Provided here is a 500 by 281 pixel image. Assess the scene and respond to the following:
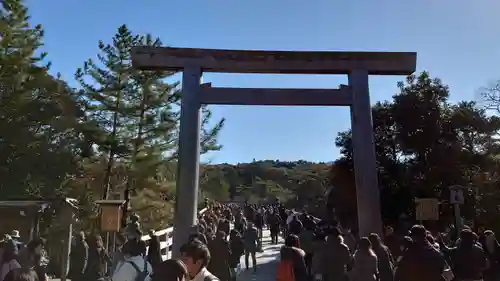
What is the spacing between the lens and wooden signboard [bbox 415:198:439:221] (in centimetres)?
988

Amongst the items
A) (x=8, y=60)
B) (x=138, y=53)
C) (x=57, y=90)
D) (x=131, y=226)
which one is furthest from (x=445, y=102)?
(x=8, y=60)

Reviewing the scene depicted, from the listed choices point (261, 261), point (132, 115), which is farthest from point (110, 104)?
point (261, 261)

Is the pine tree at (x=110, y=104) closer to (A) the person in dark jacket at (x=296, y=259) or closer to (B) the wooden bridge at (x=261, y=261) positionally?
(B) the wooden bridge at (x=261, y=261)

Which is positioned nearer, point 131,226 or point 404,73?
point 131,226

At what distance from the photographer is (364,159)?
29.8 feet

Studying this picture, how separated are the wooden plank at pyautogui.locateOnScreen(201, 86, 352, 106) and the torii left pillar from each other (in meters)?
0.32

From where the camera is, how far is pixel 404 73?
31.4 feet

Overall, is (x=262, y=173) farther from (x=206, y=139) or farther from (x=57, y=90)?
(x=57, y=90)

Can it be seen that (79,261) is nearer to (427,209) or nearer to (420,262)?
(420,262)

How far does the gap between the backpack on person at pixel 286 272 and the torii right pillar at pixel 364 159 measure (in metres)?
3.83

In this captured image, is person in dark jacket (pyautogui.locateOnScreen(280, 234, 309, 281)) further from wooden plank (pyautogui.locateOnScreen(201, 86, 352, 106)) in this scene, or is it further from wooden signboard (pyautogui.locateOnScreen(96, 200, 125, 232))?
wooden signboard (pyautogui.locateOnScreen(96, 200, 125, 232))

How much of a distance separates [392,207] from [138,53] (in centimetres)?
1057

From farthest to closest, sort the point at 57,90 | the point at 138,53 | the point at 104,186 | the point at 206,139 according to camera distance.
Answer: the point at 206,139
the point at 104,186
the point at 57,90
the point at 138,53

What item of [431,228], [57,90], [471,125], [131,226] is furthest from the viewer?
[57,90]
